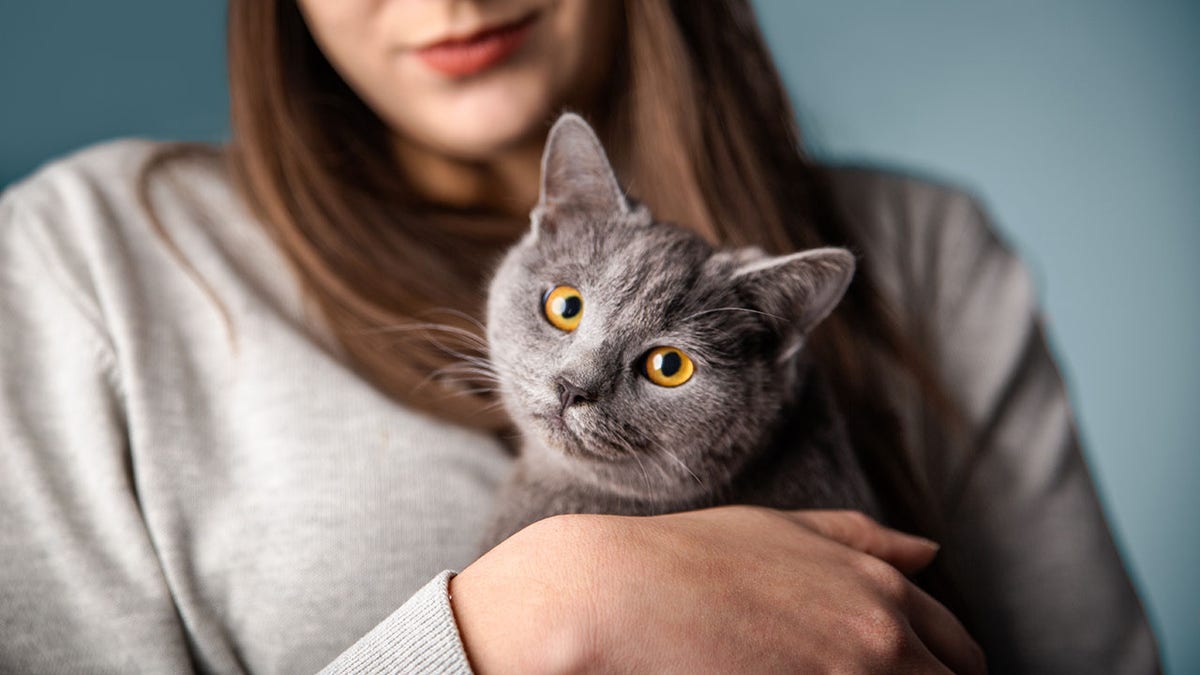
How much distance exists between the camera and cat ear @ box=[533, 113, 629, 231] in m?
0.85

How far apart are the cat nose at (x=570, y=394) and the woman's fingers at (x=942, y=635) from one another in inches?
16.5

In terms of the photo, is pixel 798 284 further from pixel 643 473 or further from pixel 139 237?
pixel 139 237

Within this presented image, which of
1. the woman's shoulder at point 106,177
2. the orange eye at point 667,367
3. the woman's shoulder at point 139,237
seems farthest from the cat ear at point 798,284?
the woman's shoulder at point 106,177

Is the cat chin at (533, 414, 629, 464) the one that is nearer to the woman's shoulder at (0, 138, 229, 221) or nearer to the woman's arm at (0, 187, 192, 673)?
the woman's arm at (0, 187, 192, 673)

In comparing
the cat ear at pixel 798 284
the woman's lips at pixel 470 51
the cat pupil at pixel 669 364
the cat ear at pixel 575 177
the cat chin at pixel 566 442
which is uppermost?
the woman's lips at pixel 470 51

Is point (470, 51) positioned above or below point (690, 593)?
above

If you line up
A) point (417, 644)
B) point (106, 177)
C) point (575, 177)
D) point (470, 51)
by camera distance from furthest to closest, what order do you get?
1. point (106, 177)
2. point (470, 51)
3. point (575, 177)
4. point (417, 644)

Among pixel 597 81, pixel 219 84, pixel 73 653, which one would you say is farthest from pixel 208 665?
pixel 219 84

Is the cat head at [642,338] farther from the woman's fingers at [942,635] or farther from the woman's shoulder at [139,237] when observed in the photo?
the woman's shoulder at [139,237]

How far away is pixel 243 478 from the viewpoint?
3.18 ft

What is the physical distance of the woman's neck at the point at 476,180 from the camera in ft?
4.32

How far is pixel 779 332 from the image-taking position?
0.86 metres

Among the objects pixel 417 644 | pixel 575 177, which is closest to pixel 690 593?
pixel 417 644

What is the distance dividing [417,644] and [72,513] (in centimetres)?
50
